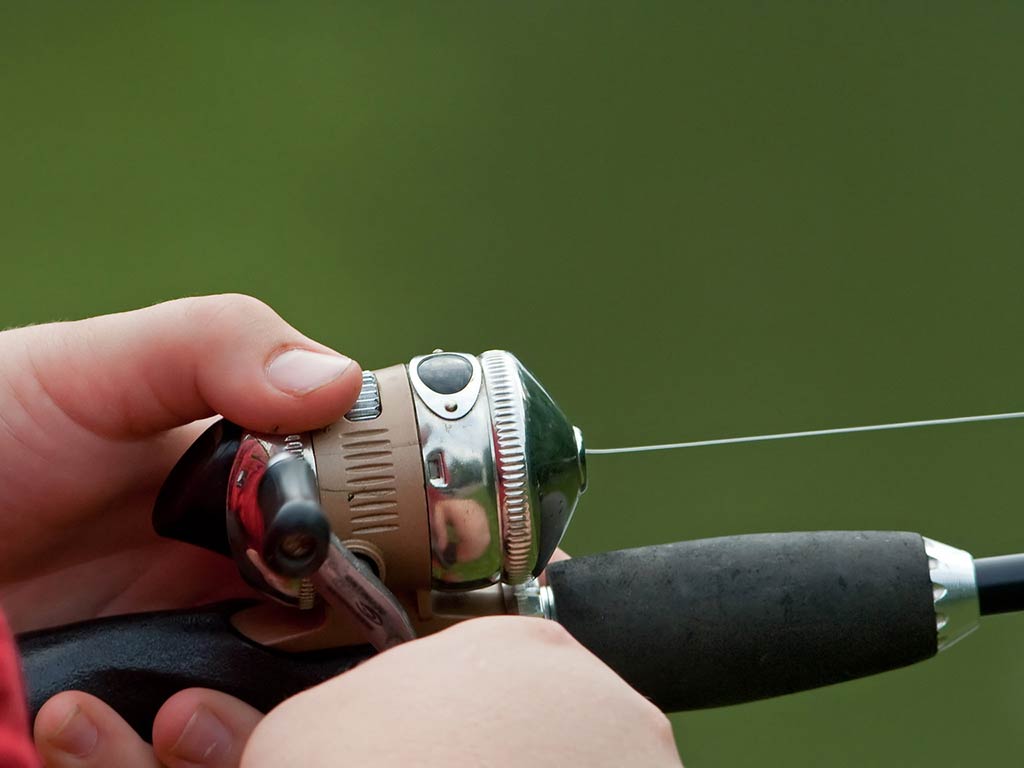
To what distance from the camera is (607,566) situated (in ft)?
1.98

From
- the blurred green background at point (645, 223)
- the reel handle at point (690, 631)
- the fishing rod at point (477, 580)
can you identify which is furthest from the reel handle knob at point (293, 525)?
the blurred green background at point (645, 223)

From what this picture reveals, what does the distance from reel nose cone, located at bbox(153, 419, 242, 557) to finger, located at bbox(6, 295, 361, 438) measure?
0.01m

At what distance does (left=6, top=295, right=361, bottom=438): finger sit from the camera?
579 mm

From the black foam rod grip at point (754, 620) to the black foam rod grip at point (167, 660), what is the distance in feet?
0.35

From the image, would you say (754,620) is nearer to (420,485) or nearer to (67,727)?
(420,485)

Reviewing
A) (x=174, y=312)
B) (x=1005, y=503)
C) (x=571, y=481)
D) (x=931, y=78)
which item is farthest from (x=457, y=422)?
(x=931, y=78)

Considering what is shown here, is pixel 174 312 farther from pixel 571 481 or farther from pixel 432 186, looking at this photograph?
pixel 432 186

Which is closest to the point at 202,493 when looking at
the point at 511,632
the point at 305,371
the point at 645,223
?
the point at 305,371

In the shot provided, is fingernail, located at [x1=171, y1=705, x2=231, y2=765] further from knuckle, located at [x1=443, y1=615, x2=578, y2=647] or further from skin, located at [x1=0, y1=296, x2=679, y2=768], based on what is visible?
knuckle, located at [x1=443, y1=615, x2=578, y2=647]

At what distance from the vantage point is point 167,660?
612mm

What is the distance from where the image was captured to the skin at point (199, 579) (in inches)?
17.4

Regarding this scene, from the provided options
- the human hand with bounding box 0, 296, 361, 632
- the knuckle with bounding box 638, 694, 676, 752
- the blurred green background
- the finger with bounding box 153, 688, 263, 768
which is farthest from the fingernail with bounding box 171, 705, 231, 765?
the blurred green background

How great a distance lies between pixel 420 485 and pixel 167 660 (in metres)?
0.15

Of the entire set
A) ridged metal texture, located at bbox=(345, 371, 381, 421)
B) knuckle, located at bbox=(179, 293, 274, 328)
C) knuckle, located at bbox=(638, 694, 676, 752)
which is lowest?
knuckle, located at bbox=(638, 694, 676, 752)
